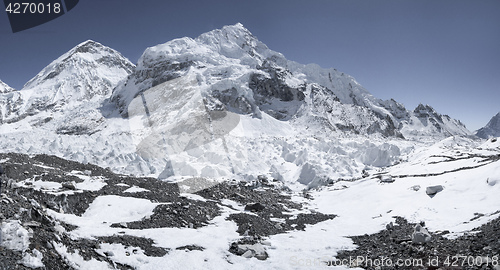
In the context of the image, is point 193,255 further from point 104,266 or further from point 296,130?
point 296,130

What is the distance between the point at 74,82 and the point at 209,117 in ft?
315

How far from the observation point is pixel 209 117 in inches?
3073

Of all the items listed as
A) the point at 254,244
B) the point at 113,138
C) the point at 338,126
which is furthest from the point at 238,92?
the point at 254,244

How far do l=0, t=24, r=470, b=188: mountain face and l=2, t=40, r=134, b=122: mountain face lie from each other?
2.32ft

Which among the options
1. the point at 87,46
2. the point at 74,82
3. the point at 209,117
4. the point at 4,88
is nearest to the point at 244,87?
the point at 209,117

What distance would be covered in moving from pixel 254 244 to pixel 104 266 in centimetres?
576

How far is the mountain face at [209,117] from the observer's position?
43938mm

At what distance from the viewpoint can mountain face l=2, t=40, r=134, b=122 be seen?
12269 cm

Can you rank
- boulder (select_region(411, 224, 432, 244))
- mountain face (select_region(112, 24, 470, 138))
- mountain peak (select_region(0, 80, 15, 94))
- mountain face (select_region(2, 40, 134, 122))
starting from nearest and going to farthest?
boulder (select_region(411, 224, 432, 244)) < mountain face (select_region(112, 24, 470, 138)) < mountain face (select_region(2, 40, 134, 122)) < mountain peak (select_region(0, 80, 15, 94))

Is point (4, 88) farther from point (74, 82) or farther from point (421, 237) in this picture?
point (421, 237)

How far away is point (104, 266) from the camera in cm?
906

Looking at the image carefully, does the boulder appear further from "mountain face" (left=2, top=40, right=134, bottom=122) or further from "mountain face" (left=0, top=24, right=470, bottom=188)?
"mountain face" (left=2, top=40, right=134, bottom=122)

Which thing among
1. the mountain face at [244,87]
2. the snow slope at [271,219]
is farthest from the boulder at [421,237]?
the mountain face at [244,87]

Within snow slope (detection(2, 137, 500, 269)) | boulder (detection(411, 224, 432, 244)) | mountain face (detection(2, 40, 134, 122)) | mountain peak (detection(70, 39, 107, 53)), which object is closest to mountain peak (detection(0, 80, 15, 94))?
mountain face (detection(2, 40, 134, 122))
